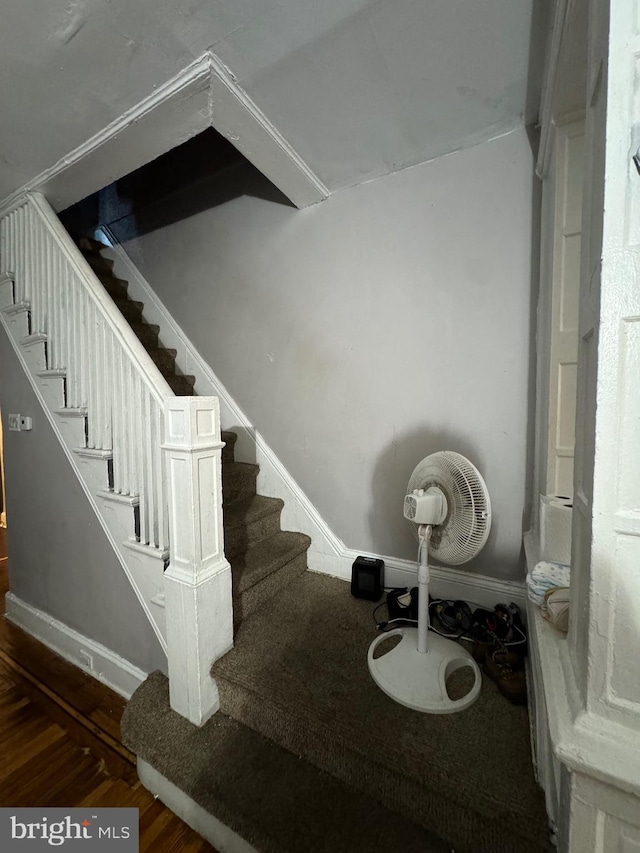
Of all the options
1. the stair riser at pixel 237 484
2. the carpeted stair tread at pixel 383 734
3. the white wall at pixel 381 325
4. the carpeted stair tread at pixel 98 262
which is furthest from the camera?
the carpeted stair tread at pixel 98 262

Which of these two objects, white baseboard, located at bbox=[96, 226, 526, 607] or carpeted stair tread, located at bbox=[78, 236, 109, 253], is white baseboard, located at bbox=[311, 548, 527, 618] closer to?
white baseboard, located at bbox=[96, 226, 526, 607]

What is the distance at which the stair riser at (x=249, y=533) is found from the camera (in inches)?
67.3

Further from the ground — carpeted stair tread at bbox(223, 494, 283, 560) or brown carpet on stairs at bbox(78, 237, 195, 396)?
brown carpet on stairs at bbox(78, 237, 195, 396)

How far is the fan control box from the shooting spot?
5.44 ft

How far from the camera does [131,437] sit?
52.9 inches

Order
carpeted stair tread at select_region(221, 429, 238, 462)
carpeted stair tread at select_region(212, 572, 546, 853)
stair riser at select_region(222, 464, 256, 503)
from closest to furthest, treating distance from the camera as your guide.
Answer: carpeted stair tread at select_region(212, 572, 546, 853)
stair riser at select_region(222, 464, 256, 503)
carpeted stair tread at select_region(221, 429, 238, 462)

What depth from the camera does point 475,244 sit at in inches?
58.2


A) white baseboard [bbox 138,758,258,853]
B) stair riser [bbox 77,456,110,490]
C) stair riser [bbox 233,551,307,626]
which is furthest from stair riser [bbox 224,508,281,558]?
white baseboard [bbox 138,758,258,853]

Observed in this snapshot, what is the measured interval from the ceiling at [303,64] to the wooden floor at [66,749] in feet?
8.03

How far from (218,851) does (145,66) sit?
2513 mm

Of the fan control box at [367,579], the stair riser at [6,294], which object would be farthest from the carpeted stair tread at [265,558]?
the stair riser at [6,294]

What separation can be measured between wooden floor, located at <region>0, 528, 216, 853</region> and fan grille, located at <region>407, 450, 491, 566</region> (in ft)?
3.86

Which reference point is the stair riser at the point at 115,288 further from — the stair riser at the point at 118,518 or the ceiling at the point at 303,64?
the stair riser at the point at 118,518

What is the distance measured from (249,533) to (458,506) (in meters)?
1.19
